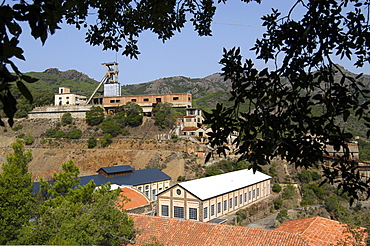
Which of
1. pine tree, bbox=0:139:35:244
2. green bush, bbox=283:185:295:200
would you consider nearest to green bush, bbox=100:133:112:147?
green bush, bbox=283:185:295:200

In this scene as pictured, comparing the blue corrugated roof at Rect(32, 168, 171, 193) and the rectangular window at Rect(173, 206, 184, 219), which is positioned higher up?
the blue corrugated roof at Rect(32, 168, 171, 193)

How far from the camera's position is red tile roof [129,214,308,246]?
15.6 m

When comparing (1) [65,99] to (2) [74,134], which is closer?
(2) [74,134]

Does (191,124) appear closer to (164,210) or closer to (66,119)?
(66,119)

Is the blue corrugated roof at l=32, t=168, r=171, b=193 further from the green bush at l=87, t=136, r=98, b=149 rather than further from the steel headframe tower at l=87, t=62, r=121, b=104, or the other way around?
the steel headframe tower at l=87, t=62, r=121, b=104

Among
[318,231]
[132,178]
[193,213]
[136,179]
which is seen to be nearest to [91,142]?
[132,178]

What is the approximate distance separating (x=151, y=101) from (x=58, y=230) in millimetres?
39594

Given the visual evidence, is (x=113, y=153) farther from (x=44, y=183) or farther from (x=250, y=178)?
(x=44, y=183)

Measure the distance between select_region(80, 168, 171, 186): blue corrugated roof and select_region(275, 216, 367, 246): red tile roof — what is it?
14.6m

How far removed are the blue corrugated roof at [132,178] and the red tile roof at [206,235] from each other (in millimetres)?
11061

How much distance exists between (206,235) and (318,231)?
17.4ft

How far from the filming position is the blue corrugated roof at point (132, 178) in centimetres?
2872

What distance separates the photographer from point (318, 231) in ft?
54.3

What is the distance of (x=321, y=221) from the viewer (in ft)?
58.5
